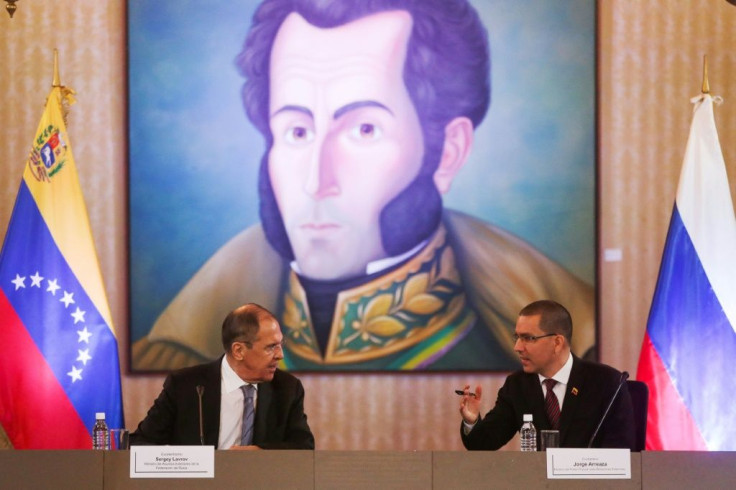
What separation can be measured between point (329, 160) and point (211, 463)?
7.35 ft

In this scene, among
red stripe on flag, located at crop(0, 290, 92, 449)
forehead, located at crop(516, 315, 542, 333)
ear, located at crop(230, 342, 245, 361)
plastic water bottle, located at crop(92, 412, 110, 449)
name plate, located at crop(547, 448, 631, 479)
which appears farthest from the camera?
red stripe on flag, located at crop(0, 290, 92, 449)

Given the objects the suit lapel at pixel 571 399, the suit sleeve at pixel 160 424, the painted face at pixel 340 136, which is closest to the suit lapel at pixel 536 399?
the suit lapel at pixel 571 399

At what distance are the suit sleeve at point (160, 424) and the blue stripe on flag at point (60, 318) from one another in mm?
559

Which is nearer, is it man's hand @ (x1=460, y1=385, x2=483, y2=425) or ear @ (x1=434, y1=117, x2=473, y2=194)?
man's hand @ (x1=460, y1=385, x2=483, y2=425)

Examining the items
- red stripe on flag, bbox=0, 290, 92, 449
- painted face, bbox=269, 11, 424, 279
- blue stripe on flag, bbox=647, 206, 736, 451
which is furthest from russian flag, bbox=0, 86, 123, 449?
blue stripe on flag, bbox=647, 206, 736, 451

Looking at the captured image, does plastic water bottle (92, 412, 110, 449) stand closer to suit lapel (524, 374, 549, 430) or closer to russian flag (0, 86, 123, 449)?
russian flag (0, 86, 123, 449)

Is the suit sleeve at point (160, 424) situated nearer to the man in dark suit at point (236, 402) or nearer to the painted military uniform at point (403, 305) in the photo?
the man in dark suit at point (236, 402)

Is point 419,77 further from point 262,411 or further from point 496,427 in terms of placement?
point 262,411

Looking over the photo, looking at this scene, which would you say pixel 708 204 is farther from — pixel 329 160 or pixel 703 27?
pixel 329 160

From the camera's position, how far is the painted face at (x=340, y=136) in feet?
16.3

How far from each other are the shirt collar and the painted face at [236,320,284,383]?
2.1 inches

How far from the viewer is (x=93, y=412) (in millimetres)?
4348

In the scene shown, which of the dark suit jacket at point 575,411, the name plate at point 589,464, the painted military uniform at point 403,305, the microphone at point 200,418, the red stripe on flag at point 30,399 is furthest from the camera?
the painted military uniform at point 403,305

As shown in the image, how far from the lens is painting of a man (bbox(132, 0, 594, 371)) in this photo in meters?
4.92
